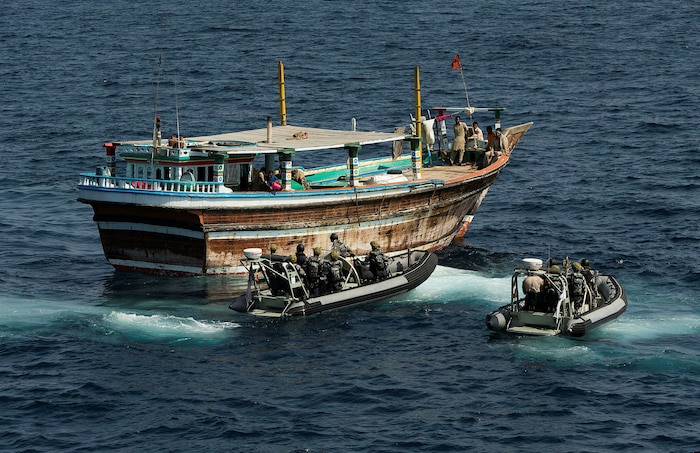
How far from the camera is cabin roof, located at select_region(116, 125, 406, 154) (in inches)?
1753

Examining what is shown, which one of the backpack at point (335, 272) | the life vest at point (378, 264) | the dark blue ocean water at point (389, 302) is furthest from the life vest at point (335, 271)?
the life vest at point (378, 264)

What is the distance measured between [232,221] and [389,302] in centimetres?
638

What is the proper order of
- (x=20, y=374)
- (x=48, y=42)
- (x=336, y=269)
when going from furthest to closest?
1. (x=48, y=42)
2. (x=336, y=269)
3. (x=20, y=374)

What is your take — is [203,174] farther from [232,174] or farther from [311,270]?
[311,270]

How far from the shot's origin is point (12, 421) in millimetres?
31578

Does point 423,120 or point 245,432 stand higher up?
point 423,120

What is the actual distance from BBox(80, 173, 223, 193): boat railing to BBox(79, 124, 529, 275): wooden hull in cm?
32

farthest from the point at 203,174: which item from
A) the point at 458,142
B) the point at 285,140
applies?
the point at 458,142

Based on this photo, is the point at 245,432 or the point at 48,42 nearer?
the point at 245,432

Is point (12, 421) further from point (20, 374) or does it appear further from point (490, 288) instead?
point (490, 288)

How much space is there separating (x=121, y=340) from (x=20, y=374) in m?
3.70

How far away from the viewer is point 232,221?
43031 mm

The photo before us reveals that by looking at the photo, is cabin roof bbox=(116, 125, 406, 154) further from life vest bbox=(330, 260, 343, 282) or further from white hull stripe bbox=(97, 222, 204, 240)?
life vest bbox=(330, 260, 343, 282)

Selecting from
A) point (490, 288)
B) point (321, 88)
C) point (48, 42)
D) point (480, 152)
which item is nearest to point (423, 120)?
point (480, 152)
